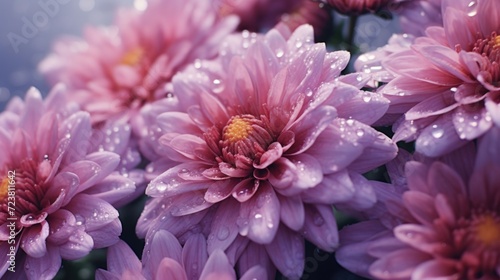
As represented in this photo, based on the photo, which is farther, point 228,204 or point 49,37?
point 49,37

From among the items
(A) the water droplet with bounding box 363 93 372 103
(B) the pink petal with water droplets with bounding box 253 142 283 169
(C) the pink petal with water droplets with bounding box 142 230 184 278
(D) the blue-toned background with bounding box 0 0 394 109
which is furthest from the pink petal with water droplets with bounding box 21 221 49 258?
(D) the blue-toned background with bounding box 0 0 394 109

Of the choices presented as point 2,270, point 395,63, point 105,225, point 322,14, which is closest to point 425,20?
point 395,63

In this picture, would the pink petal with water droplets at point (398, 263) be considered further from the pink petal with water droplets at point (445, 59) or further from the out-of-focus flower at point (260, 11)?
the out-of-focus flower at point (260, 11)

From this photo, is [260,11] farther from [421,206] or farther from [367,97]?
[421,206]

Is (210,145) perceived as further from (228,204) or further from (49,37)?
(49,37)

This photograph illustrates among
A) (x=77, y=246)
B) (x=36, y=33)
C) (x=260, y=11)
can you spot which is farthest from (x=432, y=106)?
(x=36, y=33)

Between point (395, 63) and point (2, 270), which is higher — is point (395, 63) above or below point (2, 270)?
above

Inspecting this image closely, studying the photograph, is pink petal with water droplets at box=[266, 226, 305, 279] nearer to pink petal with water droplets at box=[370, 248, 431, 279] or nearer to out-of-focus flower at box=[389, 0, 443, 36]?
pink petal with water droplets at box=[370, 248, 431, 279]

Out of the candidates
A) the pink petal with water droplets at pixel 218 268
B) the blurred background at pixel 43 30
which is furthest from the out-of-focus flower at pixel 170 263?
the blurred background at pixel 43 30
